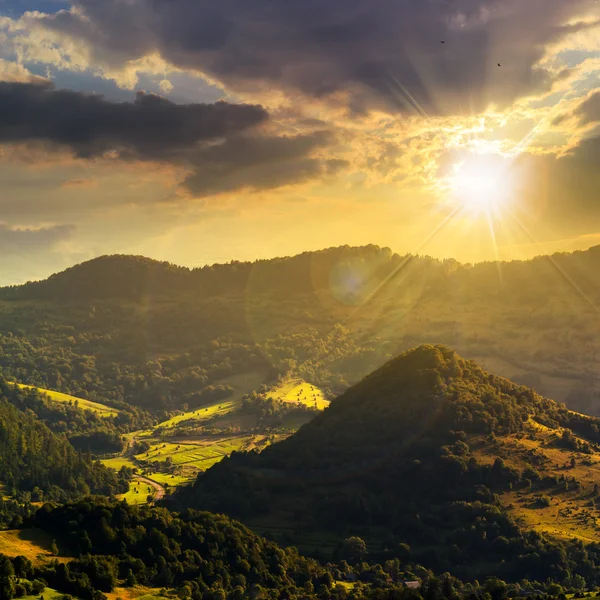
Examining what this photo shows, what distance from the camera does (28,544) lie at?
135m

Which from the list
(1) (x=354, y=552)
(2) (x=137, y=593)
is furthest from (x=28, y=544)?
(1) (x=354, y=552)

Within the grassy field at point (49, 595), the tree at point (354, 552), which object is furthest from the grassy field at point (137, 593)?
the tree at point (354, 552)

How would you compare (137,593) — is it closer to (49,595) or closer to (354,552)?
(49,595)

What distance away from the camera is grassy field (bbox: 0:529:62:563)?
128 m

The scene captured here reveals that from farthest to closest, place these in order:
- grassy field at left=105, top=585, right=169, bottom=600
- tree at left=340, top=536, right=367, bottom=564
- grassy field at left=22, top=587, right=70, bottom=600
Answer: tree at left=340, top=536, right=367, bottom=564
grassy field at left=105, top=585, right=169, bottom=600
grassy field at left=22, top=587, right=70, bottom=600

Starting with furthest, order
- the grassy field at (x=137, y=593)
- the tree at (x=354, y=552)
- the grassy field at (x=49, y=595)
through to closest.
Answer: the tree at (x=354, y=552) < the grassy field at (x=137, y=593) < the grassy field at (x=49, y=595)

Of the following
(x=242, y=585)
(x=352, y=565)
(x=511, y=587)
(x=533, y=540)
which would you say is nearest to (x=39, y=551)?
(x=242, y=585)

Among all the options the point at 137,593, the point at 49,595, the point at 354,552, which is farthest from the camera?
the point at 354,552

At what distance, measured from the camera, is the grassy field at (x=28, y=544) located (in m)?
128

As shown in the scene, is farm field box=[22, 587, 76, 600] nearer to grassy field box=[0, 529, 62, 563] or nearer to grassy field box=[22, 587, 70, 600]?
grassy field box=[22, 587, 70, 600]

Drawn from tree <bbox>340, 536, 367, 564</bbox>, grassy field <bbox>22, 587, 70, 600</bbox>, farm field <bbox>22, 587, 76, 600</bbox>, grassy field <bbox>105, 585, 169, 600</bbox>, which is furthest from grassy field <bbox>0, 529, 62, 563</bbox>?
tree <bbox>340, 536, 367, 564</bbox>

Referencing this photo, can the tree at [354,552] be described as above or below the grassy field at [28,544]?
below

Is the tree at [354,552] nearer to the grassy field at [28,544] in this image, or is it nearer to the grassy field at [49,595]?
the grassy field at [28,544]

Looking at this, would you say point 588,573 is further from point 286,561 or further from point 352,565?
point 286,561
